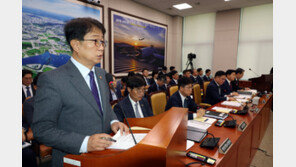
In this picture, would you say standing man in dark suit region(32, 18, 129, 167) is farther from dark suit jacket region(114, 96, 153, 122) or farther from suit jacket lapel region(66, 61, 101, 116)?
dark suit jacket region(114, 96, 153, 122)

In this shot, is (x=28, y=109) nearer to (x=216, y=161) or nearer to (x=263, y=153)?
(x=216, y=161)

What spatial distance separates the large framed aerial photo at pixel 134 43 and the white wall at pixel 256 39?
341cm

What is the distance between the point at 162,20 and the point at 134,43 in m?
2.24

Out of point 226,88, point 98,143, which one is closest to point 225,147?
point 98,143

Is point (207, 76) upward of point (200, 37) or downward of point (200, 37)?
downward

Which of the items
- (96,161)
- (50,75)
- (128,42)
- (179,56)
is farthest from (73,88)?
(179,56)

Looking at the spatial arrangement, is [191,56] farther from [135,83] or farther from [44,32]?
[135,83]

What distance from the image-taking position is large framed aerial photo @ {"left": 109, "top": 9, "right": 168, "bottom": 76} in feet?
18.0

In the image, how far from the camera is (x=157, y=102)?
2725 millimetres

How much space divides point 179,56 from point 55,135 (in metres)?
8.27

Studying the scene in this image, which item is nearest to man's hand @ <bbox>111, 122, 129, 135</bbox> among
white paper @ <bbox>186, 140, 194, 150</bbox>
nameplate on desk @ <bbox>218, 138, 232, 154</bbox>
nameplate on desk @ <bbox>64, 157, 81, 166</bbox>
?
nameplate on desk @ <bbox>64, 157, 81, 166</bbox>

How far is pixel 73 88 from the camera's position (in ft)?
2.94

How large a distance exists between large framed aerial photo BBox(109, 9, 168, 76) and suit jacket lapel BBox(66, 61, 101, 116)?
15.1 feet

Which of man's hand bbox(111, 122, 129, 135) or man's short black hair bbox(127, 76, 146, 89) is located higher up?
man's short black hair bbox(127, 76, 146, 89)
